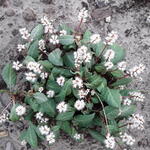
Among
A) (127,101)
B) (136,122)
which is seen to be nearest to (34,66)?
(127,101)

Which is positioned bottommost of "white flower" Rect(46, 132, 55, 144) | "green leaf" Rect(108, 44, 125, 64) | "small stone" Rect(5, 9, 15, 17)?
"white flower" Rect(46, 132, 55, 144)

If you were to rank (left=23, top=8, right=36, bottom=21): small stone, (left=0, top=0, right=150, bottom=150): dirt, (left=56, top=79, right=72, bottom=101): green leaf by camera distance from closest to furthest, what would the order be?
(left=56, top=79, right=72, bottom=101): green leaf < (left=0, top=0, right=150, bottom=150): dirt < (left=23, top=8, right=36, bottom=21): small stone

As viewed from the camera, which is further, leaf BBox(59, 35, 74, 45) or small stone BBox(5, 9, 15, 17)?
small stone BBox(5, 9, 15, 17)

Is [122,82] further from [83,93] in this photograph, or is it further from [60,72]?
[60,72]

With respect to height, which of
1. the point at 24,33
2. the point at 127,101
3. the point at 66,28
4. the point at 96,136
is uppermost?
the point at 24,33

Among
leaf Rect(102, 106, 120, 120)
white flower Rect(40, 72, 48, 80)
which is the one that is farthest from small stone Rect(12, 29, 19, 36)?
leaf Rect(102, 106, 120, 120)

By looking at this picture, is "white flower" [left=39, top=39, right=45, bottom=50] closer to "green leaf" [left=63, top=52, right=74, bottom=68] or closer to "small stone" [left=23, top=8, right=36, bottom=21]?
"green leaf" [left=63, top=52, right=74, bottom=68]

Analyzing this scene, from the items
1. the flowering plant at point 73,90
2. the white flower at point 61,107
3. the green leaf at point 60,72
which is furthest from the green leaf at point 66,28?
the white flower at point 61,107

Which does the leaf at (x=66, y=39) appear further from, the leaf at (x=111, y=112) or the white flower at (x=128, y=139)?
the white flower at (x=128, y=139)
